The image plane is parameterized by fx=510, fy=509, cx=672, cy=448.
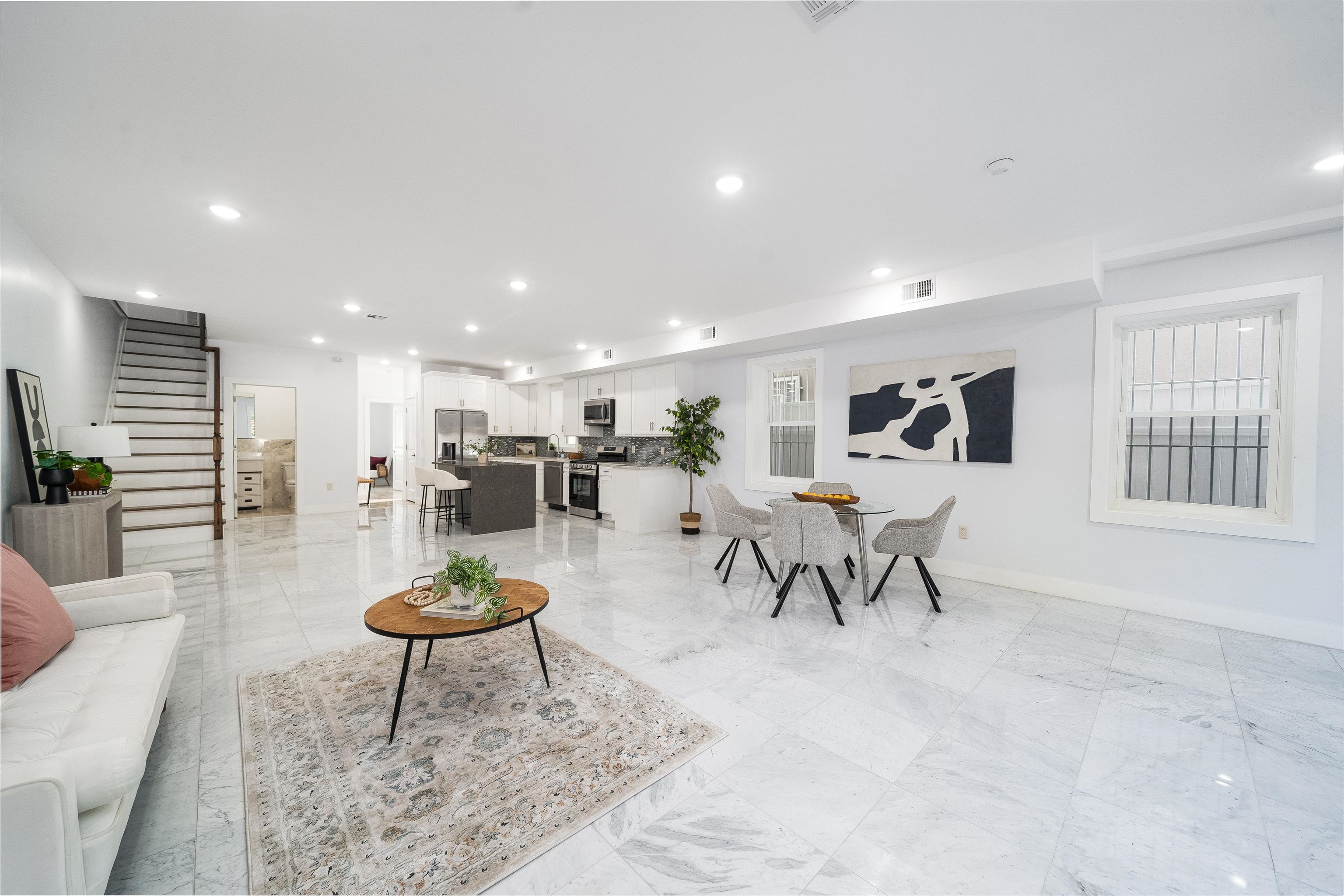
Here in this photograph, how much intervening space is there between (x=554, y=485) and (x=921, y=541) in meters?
6.08

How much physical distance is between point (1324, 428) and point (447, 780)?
199 inches

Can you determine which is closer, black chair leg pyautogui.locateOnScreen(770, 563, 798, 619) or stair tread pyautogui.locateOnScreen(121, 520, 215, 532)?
black chair leg pyautogui.locateOnScreen(770, 563, 798, 619)

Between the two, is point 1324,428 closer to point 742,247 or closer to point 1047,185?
point 1047,185

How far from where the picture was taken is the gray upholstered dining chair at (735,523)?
4129 mm

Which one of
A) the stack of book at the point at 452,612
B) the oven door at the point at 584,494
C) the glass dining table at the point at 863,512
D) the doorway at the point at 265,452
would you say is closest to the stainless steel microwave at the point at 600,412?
the oven door at the point at 584,494

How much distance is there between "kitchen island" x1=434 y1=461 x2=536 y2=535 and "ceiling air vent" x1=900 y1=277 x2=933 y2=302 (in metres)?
4.82

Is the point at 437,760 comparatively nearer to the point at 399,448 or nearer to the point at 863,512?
the point at 863,512

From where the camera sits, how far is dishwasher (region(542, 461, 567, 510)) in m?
8.30

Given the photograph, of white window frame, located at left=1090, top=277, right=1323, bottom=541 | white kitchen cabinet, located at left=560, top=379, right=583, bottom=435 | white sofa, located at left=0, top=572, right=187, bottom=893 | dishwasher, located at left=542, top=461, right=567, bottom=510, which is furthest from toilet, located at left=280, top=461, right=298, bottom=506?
white window frame, located at left=1090, top=277, right=1323, bottom=541

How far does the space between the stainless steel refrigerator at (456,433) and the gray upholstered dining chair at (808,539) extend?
263 inches

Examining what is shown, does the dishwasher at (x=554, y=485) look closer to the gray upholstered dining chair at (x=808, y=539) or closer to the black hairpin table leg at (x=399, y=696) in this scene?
the gray upholstered dining chair at (x=808, y=539)

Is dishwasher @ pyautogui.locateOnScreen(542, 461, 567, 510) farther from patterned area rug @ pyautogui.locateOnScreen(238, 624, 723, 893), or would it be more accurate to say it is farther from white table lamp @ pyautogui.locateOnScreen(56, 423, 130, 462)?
patterned area rug @ pyautogui.locateOnScreen(238, 624, 723, 893)

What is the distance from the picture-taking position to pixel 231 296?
4887 millimetres

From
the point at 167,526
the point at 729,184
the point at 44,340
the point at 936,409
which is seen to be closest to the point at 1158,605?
the point at 936,409
